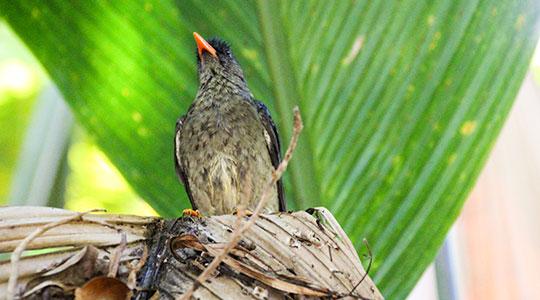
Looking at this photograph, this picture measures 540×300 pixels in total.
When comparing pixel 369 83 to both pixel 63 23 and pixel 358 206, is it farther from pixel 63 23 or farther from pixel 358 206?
pixel 63 23

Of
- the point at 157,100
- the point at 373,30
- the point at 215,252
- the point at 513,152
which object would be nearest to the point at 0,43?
the point at 513,152

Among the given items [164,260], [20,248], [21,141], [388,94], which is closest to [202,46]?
[388,94]

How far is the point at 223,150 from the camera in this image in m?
2.40

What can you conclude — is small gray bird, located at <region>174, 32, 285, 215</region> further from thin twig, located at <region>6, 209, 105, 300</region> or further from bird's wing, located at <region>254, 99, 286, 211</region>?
thin twig, located at <region>6, 209, 105, 300</region>

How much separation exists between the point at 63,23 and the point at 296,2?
1.75 feet

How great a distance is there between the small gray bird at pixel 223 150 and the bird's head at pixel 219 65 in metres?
0.01

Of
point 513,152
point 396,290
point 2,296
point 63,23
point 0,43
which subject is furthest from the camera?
point 0,43

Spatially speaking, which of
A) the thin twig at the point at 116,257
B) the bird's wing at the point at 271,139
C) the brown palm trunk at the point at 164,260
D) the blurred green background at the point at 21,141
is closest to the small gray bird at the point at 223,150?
the bird's wing at the point at 271,139

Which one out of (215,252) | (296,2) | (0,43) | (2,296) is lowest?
(0,43)

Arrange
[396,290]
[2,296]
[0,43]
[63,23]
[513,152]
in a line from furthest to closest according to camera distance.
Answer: [0,43] → [513,152] → [63,23] → [396,290] → [2,296]

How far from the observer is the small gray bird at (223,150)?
7.75 feet

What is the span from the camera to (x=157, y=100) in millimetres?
2041

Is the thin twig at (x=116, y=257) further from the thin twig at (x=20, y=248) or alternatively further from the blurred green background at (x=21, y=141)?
the blurred green background at (x=21, y=141)

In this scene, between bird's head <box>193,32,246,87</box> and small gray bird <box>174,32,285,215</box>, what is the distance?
1 centimetres
